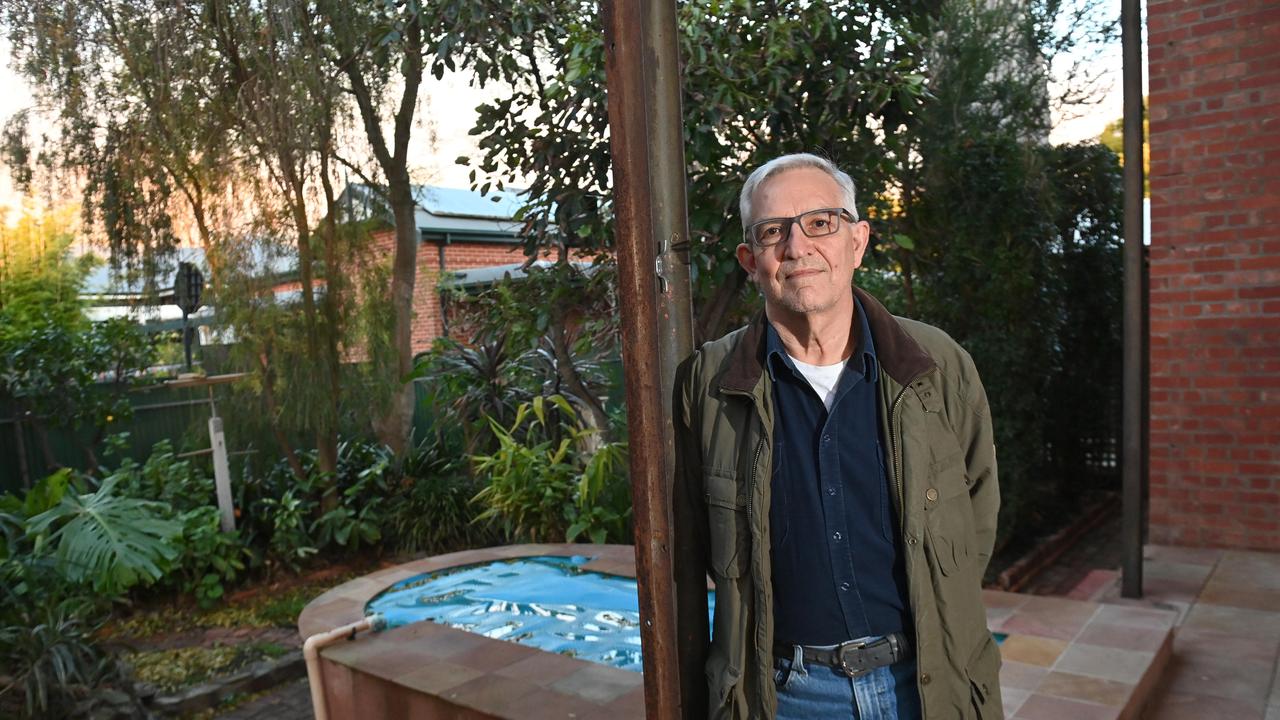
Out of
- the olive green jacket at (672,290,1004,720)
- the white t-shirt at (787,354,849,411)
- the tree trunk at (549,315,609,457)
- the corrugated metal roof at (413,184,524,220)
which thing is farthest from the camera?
the corrugated metal roof at (413,184,524,220)

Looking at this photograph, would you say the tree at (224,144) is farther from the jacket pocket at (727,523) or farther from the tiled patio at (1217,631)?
the jacket pocket at (727,523)

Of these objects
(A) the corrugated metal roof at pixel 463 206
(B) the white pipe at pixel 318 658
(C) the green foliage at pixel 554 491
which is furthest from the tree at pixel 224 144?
(B) the white pipe at pixel 318 658

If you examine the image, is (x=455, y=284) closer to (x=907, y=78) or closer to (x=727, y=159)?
(x=727, y=159)

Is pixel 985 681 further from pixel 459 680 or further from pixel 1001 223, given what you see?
pixel 1001 223

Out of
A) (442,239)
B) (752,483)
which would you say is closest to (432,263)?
(442,239)

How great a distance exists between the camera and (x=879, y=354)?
166 cm

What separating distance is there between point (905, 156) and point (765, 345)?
4.84 m

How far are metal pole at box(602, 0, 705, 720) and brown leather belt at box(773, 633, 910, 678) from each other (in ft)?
1.10

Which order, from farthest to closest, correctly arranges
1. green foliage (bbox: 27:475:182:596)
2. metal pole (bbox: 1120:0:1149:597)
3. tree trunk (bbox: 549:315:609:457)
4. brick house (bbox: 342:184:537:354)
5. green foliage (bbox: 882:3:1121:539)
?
1. brick house (bbox: 342:184:537:354)
2. tree trunk (bbox: 549:315:609:457)
3. green foliage (bbox: 882:3:1121:539)
4. green foliage (bbox: 27:475:182:596)
5. metal pole (bbox: 1120:0:1149:597)

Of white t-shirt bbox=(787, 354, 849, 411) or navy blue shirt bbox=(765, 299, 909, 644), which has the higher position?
white t-shirt bbox=(787, 354, 849, 411)

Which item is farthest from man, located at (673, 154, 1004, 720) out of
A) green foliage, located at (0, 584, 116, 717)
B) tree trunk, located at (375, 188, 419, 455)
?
tree trunk, located at (375, 188, 419, 455)

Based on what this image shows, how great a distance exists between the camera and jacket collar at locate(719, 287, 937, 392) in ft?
5.34

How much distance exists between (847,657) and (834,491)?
277 millimetres

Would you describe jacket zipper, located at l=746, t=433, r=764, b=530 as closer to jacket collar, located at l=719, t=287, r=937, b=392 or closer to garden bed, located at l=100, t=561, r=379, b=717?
jacket collar, located at l=719, t=287, r=937, b=392
